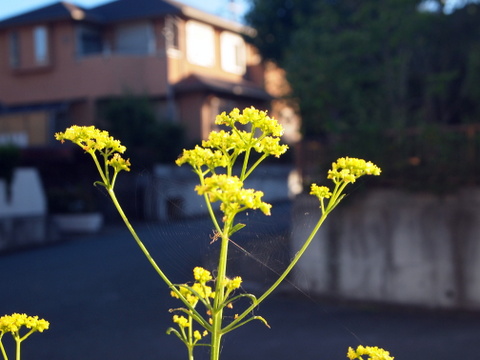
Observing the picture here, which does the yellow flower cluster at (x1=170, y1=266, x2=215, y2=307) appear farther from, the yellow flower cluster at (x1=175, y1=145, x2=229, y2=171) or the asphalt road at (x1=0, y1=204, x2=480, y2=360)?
the asphalt road at (x1=0, y1=204, x2=480, y2=360)

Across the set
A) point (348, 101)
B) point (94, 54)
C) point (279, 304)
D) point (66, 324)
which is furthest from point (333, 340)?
point (94, 54)

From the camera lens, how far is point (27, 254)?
14.7 m

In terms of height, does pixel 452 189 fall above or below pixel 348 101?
below

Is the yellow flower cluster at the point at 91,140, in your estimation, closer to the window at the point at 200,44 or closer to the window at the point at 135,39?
the window at the point at 135,39

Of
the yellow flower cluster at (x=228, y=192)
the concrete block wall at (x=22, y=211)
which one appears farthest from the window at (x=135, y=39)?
the yellow flower cluster at (x=228, y=192)

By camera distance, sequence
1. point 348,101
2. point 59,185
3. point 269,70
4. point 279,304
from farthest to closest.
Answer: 1. point 269,70
2. point 59,185
3. point 348,101
4. point 279,304

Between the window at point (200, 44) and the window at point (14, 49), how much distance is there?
5.21m

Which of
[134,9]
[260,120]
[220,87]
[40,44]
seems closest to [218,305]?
[260,120]

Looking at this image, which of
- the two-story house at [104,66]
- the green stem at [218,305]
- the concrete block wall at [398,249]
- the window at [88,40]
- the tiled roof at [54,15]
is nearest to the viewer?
the green stem at [218,305]

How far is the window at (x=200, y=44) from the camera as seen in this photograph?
22.3 m

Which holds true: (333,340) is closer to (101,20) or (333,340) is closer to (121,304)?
(121,304)

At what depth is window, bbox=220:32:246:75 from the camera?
78.6 feet

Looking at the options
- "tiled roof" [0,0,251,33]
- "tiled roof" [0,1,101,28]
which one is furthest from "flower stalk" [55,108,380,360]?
"tiled roof" [0,1,101,28]

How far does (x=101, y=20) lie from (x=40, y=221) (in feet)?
28.0
